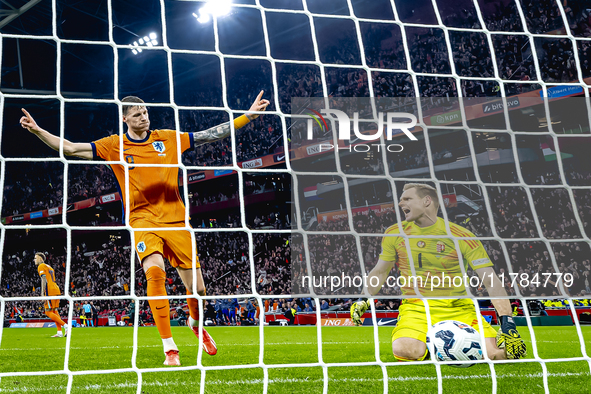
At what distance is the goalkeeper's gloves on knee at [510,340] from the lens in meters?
3.16

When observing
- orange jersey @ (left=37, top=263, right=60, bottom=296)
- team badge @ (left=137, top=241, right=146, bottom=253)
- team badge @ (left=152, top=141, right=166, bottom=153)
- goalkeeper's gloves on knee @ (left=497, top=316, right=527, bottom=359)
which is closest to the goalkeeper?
goalkeeper's gloves on knee @ (left=497, top=316, right=527, bottom=359)

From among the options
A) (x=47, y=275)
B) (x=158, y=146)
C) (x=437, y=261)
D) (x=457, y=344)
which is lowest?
(x=457, y=344)

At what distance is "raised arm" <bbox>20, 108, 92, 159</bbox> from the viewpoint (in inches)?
108

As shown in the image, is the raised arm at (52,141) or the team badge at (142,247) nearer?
the raised arm at (52,141)

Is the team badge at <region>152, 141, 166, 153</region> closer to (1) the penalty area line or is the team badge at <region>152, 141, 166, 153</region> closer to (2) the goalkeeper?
(1) the penalty area line

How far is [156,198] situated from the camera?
3.63 m

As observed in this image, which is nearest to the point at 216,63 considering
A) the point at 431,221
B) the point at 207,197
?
the point at 207,197

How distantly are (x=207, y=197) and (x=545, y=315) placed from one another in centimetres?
1194

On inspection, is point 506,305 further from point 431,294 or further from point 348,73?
point 348,73

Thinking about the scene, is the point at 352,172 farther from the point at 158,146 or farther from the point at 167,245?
the point at 167,245

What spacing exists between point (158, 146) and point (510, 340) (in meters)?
2.84

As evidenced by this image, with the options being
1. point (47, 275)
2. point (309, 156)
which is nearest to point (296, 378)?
point (47, 275)

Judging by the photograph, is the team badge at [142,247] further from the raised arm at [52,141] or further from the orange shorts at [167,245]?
the raised arm at [52,141]

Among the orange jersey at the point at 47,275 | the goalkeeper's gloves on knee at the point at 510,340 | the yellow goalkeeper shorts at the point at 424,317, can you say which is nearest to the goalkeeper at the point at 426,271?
the yellow goalkeeper shorts at the point at 424,317
